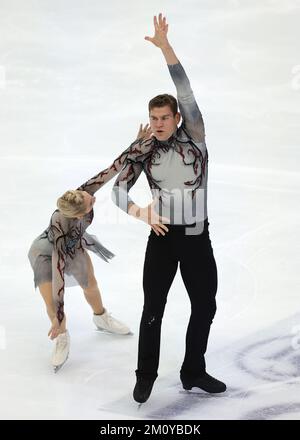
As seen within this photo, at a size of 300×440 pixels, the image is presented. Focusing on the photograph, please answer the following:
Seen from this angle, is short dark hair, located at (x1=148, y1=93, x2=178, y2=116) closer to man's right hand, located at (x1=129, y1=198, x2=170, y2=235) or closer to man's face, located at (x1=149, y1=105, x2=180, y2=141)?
man's face, located at (x1=149, y1=105, x2=180, y2=141)

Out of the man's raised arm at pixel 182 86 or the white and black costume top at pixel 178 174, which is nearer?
the man's raised arm at pixel 182 86

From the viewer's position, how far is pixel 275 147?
777 centimetres

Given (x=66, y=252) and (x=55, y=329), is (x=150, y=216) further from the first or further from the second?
(x=55, y=329)

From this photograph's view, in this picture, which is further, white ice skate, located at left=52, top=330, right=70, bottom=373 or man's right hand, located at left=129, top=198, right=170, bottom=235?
white ice skate, located at left=52, top=330, right=70, bottom=373

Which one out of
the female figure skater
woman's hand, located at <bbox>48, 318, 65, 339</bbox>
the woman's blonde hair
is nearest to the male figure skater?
the female figure skater

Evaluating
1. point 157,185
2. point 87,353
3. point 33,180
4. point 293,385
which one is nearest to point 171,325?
point 87,353

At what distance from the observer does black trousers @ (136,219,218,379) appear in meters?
3.64

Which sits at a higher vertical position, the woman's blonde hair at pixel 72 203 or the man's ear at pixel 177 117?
the man's ear at pixel 177 117

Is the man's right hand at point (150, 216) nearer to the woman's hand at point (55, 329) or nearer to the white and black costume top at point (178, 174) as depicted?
the white and black costume top at point (178, 174)

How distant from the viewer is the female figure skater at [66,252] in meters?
3.83

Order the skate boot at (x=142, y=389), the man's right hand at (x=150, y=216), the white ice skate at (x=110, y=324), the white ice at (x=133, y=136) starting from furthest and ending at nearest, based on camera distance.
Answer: the white ice at (x=133, y=136) → the white ice skate at (x=110, y=324) → the skate boot at (x=142, y=389) → the man's right hand at (x=150, y=216)

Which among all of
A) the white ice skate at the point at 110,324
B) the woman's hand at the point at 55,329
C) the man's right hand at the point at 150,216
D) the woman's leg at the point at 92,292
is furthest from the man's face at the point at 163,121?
the white ice skate at the point at 110,324

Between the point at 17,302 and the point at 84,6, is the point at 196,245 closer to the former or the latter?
the point at 17,302

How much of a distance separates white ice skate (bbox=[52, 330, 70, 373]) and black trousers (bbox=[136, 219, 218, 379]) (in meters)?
0.59
